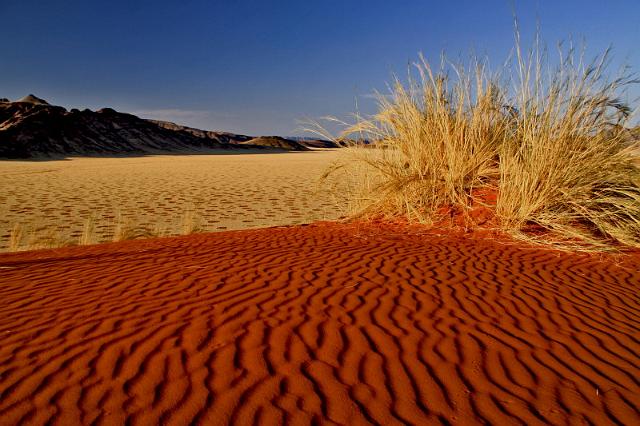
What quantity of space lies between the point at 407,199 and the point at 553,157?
2418mm

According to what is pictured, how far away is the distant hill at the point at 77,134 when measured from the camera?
44969 mm

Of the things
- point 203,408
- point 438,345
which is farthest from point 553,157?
point 203,408

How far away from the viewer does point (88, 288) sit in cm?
434

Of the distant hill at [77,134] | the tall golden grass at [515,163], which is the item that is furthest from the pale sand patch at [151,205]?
the distant hill at [77,134]

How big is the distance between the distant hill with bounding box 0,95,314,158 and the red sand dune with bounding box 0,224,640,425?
4622cm

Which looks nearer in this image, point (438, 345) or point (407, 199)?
point (438, 345)

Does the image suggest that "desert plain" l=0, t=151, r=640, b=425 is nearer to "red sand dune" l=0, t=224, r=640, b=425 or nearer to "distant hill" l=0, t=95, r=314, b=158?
"red sand dune" l=0, t=224, r=640, b=425

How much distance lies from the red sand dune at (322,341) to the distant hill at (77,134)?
46.2 meters

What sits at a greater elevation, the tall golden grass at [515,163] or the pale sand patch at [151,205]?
the tall golden grass at [515,163]

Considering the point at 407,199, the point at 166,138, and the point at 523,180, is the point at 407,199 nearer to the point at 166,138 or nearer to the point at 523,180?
the point at 523,180

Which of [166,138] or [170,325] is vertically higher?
[170,325]

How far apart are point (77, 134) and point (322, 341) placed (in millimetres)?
59330

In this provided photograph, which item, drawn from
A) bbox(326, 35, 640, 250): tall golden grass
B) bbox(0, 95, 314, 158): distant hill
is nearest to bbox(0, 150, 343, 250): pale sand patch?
bbox(326, 35, 640, 250): tall golden grass

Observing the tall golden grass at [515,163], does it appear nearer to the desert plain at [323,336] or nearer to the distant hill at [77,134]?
the desert plain at [323,336]
